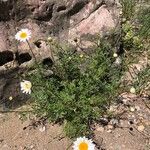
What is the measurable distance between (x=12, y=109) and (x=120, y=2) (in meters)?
1.98

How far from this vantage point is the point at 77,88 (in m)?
4.01

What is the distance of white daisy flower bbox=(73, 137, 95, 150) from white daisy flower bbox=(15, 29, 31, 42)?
1071 mm

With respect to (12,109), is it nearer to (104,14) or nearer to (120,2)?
(104,14)

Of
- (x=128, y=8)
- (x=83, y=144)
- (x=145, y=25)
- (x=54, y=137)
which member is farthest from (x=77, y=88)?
(x=128, y=8)

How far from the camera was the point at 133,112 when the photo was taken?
163 inches

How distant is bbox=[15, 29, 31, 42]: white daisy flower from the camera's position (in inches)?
147

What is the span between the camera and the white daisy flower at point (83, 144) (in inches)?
136

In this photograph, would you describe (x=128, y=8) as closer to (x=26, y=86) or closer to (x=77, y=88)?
(x=77, y=88)

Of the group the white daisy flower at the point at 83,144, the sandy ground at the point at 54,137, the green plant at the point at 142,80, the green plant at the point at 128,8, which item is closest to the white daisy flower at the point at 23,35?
the sandy ground at the point at 54,137

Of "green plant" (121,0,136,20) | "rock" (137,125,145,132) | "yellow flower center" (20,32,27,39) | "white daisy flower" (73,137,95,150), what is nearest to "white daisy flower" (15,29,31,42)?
"yellow flower center" (20,32,27,39)

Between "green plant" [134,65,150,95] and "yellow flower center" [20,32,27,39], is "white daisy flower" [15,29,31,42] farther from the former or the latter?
"green plant" [134,65,150,95]

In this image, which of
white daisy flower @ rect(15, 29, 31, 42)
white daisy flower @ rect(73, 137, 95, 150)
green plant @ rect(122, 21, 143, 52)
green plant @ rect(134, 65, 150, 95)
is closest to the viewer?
white daisy flower @ rect(73, 137, 95, 150)

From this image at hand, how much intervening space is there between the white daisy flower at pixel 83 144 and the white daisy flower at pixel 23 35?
107 centimetres

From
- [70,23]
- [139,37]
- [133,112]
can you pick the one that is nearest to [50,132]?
[133,112]
